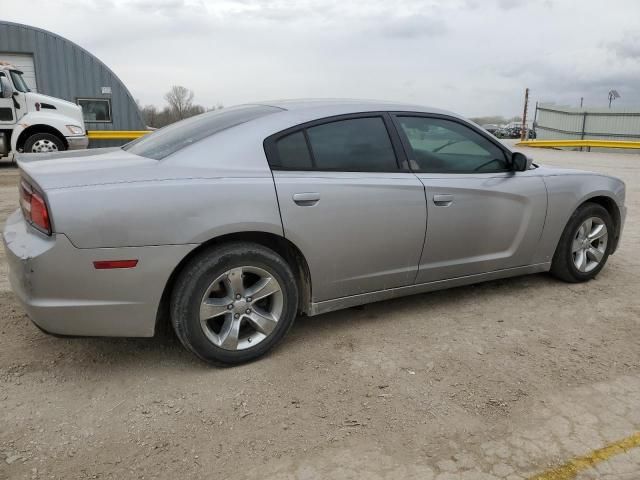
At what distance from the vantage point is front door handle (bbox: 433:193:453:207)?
11.8 feet

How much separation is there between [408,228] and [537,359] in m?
1.12

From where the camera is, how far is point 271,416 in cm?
263

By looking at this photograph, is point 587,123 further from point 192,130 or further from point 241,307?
point 241,307

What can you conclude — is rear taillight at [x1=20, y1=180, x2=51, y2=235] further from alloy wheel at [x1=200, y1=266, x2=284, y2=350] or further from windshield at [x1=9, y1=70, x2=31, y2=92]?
windshield at [x1=9, y1=70, x2=31, y2=92]

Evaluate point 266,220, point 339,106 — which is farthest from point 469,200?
point 266,220

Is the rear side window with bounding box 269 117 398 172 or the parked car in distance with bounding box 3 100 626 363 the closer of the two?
the parked car in distance with bounding box 3 100 626 363

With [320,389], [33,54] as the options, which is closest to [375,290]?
[320,389]

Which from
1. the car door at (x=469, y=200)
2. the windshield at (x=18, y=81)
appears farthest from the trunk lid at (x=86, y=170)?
the windshield at (x=18, y=81)

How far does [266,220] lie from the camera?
2.99 m

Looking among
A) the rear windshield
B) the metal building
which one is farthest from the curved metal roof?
the rear windshield

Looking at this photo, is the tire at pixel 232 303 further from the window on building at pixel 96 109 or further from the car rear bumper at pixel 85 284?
the window on building at pixel 96 109

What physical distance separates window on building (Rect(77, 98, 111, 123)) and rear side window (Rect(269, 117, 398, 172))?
18.4m

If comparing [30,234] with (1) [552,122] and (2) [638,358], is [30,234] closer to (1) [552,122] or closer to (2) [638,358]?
(2) [638,358]

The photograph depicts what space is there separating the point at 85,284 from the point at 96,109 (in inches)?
744
